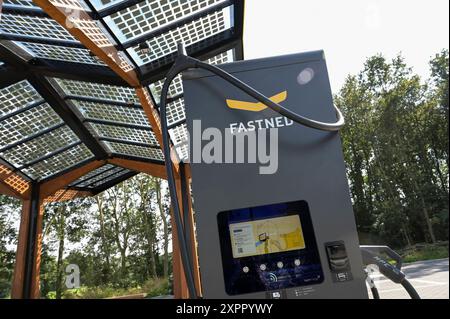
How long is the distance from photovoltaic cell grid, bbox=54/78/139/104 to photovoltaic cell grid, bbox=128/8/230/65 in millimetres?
845

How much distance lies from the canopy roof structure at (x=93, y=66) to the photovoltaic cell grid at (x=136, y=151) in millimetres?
197

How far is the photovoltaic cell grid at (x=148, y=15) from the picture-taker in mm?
4473

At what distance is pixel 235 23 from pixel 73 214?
1963 cm

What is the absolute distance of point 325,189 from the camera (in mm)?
1198

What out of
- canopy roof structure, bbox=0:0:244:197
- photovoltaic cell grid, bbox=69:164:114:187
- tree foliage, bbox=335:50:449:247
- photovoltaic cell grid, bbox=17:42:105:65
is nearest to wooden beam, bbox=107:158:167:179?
photovoltaic cell grid, bbox=69:164:114:187

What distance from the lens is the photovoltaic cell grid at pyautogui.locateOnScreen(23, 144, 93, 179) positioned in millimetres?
8844

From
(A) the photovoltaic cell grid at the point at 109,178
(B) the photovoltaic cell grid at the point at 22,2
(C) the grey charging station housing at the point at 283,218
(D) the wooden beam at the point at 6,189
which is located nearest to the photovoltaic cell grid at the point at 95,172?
(A) the photovoltaic cell grid at the point at 109,178

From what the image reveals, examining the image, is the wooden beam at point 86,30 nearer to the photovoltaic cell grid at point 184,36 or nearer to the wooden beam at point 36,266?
the photovoltaic cell grid at point 184,36

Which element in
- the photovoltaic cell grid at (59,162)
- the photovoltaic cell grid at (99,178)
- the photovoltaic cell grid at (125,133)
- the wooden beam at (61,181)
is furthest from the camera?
the photovoltaic cell grid at (99,178)

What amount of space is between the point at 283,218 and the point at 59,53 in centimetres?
532

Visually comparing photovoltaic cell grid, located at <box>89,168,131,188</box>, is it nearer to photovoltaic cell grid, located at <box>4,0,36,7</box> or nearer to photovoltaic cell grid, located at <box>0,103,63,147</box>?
photovoltaic cell grid, located at <box>0,103,63,147</box>

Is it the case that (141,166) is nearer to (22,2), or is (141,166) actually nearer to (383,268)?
(22,2)

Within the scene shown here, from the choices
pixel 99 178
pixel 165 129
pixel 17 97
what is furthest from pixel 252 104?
pixel 99 178
